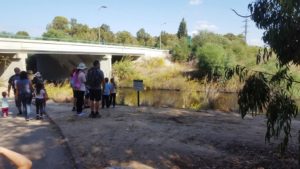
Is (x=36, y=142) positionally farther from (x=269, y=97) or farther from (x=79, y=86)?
(x=269, y=97)

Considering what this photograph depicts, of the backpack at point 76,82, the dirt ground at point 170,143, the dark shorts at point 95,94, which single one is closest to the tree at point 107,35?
the backpack at point 76,82

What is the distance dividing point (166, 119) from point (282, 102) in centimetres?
622

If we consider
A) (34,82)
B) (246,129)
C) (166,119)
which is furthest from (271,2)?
(34,82)

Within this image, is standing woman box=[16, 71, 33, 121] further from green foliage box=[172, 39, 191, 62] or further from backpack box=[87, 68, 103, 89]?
green foliage box=[172, 39, 191, 62]

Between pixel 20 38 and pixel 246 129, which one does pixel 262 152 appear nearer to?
pixel 246 129

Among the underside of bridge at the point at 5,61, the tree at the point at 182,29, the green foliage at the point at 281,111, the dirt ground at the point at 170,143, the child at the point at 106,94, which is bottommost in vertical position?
the dirt ground at the point at 170,143

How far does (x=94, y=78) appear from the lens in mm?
11055

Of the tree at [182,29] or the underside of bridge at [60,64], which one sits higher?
the tree at [182,29]

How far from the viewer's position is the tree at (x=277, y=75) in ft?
15.9

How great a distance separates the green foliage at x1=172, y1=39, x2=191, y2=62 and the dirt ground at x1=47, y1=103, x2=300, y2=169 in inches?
1827

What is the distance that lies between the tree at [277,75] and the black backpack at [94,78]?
6203 mm

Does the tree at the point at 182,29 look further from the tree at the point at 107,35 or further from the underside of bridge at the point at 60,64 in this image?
the underside of bridge at the point at 60,64

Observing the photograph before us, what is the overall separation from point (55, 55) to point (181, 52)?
63.0 feet

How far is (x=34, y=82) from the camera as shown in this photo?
11523 millimetres
